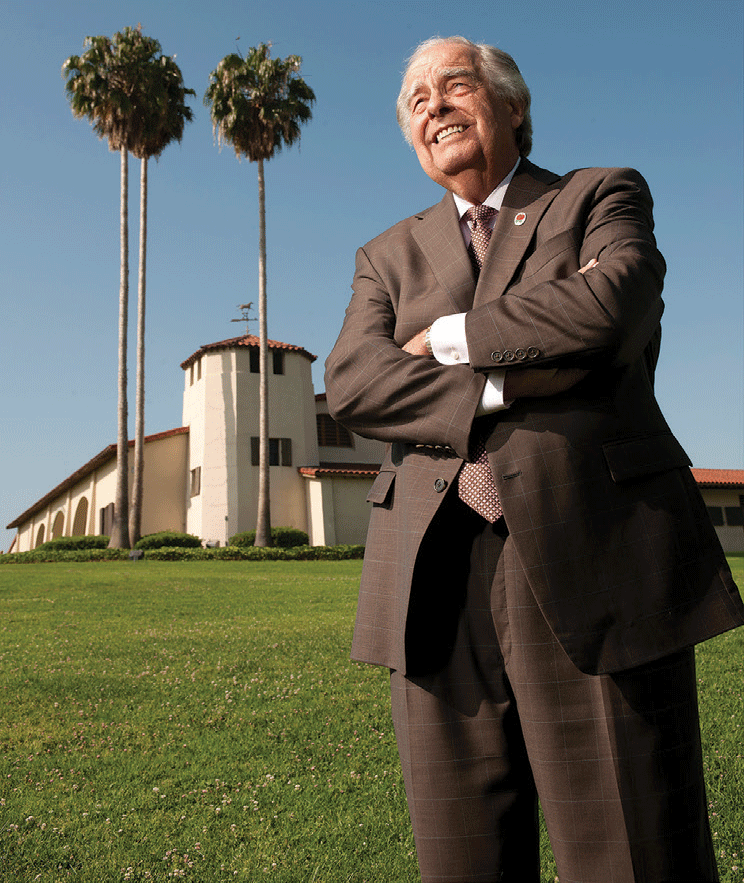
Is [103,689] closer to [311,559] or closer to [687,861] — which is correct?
[687,861]

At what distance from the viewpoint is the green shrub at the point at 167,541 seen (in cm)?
3098

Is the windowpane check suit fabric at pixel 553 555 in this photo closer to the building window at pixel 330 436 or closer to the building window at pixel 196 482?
the building window at pixel 196 482

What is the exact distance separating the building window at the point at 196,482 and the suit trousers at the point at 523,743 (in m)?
35.1

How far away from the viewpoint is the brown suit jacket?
1864 millimetres

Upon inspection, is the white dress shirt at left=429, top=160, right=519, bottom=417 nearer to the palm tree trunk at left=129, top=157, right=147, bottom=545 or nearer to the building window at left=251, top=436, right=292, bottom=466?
the palm tree trunk at left=129, top=157, right=147, bottom=545

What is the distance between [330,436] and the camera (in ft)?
135

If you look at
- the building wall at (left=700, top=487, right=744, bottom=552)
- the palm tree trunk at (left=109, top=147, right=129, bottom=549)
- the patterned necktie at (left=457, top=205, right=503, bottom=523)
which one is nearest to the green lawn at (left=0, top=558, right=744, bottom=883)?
the patterned necktie at (left=457, top=205, right=503, bottom=523)

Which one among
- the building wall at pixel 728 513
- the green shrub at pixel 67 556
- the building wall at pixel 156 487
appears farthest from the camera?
the building wall at pixel 728 513

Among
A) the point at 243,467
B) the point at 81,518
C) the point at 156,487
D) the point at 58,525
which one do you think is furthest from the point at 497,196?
the point at 58,525

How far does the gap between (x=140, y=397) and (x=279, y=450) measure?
309 inches

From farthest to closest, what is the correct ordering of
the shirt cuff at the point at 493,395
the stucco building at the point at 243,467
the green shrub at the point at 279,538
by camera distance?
the stucco building at the point at 243,467
the green shrub at the point at 279,538
the shirt cuff at the point at 493,395

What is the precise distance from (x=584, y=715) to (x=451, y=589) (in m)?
0.48

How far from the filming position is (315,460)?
38.3 m

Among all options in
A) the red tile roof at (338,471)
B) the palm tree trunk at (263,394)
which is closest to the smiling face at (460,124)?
the palm tree trunk at (263,394)
